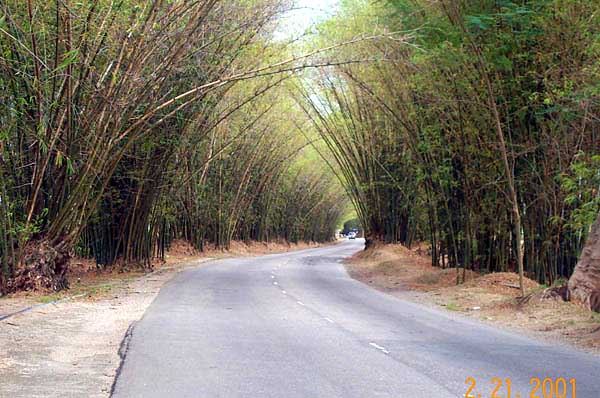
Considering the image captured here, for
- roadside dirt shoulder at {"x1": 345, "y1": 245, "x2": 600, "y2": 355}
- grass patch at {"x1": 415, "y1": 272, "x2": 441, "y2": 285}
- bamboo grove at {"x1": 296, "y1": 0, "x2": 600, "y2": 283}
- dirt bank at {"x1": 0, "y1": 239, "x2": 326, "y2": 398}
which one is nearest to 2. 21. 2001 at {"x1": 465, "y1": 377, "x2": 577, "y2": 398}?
roadside dirt shoulder at {"x1": 345, "y1": 245, "x2": 600, "y2": 355}

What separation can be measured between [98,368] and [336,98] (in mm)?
16173

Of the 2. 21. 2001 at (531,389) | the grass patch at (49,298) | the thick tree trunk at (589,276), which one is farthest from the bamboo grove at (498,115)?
the grass patch at (49,298)

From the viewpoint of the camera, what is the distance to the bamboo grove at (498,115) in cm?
1079

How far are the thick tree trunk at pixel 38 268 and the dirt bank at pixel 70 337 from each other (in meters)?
0.26

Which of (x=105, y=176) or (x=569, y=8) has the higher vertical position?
(x=569, y=8)

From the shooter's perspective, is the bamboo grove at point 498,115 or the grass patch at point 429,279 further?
the grass patch at point 429,279

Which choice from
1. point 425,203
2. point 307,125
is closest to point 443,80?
point 425,203

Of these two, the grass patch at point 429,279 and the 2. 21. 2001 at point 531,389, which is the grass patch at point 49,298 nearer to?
the 2. 21. 2001 at point 531,389

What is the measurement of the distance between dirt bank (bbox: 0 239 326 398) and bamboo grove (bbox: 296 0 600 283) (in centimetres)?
582

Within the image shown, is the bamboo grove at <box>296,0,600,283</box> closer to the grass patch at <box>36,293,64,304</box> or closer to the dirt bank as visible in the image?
the dirt bank

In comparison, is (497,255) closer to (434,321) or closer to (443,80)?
(443,80)

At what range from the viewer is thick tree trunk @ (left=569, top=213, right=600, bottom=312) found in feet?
32.5

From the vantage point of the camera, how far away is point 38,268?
1219cm

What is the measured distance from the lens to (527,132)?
12984 millimetres
